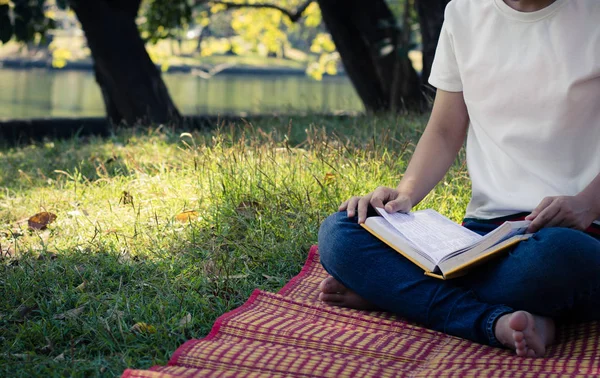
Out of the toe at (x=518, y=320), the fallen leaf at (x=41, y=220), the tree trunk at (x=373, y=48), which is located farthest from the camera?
the tree trunk at (x=373, y=48)

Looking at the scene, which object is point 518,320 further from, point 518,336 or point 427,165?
point 427,165

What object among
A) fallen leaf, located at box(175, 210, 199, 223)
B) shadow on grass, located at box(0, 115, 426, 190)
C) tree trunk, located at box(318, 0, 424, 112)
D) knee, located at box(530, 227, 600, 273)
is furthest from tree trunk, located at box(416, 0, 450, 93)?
knee, located at box(530, 227, 600, 273)

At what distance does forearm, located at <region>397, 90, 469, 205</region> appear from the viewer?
2570 millimetres

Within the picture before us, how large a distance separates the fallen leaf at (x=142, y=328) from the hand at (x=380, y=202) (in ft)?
2.25

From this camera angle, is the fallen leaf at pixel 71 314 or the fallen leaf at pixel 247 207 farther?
the fallen leaf at pixel 247 207

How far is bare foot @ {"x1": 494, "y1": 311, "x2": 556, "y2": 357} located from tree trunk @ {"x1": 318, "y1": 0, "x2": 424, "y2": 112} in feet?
18.0

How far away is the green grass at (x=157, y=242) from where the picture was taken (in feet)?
7.58

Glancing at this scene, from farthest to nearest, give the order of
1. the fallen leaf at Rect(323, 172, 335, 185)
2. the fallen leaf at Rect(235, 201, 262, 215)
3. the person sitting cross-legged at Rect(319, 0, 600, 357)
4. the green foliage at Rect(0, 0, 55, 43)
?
1. the green foliage at Rect(0, 0, 55, 43)
2. the fallen leaf at Rect(323, 172, 335, 185)
3. the fallen leaf at Rect(235, 201, 262, 215)
4. the person sitting cross-legged at Rect(319, 0, 600, 357)

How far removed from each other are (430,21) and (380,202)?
4.18 m

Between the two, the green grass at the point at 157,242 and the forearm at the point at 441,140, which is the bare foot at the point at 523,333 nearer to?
the forearm at the point at 441,140

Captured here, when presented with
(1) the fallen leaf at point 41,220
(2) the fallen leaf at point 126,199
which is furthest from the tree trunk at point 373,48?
Result: (1) the fallen leaf at point 41,220

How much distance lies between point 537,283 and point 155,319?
3.76 feet

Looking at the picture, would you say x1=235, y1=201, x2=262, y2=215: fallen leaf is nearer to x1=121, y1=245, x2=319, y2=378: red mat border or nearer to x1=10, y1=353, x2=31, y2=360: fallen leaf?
x1=121, y1=245, x2=319, y2=378: red mat border

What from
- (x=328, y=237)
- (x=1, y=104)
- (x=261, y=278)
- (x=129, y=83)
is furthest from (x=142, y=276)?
(x=1, y=104)
